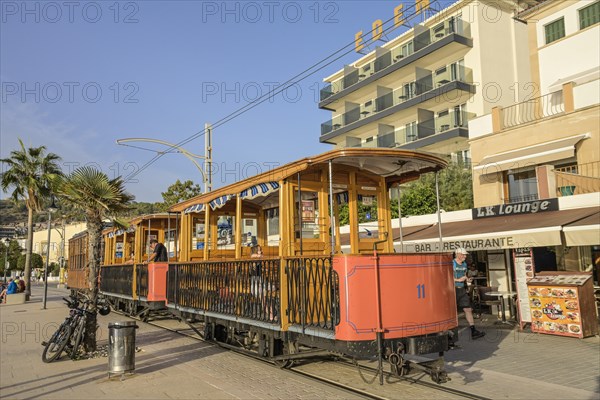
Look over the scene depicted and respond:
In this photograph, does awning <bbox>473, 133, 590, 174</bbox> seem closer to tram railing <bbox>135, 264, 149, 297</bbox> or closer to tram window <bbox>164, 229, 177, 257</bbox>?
tram window <bbox>164, 229, 177, 257</bbox>

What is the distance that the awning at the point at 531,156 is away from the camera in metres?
13.9

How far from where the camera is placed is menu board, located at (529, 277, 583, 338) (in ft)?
32.4

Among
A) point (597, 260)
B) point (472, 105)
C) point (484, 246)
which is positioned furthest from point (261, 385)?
point (472, 105)

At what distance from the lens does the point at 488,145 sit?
659 inches

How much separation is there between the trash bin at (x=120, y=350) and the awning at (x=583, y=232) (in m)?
8.07

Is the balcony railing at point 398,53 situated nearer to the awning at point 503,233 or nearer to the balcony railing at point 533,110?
the balcony railing at point 533,110

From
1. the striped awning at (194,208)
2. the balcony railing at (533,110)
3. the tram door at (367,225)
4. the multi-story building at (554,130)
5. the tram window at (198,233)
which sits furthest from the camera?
the balcony railing at (533,110)

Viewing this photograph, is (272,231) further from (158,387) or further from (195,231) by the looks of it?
(158,387)

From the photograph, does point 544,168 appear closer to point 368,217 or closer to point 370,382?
point 368,217

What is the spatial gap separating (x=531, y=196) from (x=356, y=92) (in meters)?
22.7

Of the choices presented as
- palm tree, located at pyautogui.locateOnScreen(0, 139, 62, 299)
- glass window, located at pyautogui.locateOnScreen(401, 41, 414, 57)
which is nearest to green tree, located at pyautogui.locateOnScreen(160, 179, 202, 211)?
palm tree, located at pyautogui.locateOnScreen(0, 139, 62, 299)

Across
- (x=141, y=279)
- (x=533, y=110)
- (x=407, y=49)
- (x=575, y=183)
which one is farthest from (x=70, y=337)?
(x=407, y=49)

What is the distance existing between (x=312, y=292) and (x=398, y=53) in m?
30.1

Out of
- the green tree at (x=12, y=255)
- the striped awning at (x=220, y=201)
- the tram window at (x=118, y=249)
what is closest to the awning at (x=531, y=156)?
the striped awning at (x=220, y=201)
